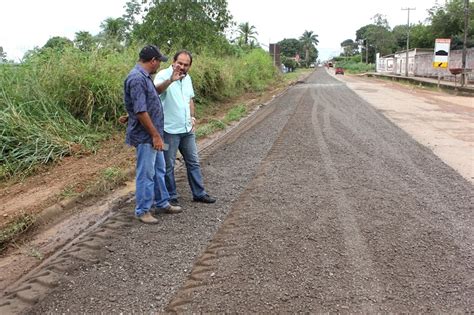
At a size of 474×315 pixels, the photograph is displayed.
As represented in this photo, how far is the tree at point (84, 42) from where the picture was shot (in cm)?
1038

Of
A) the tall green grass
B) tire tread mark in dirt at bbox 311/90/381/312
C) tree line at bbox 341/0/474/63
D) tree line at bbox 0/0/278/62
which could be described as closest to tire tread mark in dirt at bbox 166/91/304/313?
tire tread mark in dirt at bbox 311/90/381/312

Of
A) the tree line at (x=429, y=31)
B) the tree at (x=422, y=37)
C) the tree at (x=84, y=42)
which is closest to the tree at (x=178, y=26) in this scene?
the tree at (x=84, y=42)

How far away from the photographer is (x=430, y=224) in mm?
4508

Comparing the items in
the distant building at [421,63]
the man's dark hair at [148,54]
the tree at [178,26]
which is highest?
the tree at [178,26]

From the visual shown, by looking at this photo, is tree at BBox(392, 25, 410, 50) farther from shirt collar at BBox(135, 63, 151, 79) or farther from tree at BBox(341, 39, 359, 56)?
shirt collar at BBox(135, 63, 151, 79)

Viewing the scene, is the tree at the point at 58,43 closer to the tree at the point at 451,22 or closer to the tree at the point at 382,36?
the tree at the point at 451,22

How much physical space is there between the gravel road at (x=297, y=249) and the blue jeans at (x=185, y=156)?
9.5 inches

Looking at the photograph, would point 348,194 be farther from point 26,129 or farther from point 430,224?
point 26,129

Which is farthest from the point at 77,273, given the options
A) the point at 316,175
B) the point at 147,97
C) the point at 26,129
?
the point at 26,129

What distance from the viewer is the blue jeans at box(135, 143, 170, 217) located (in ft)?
14.7

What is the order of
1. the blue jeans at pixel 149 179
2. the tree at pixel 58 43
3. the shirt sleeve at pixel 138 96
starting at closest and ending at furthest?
the shirt sleeve at pixel 138 96 < the blue jeans at pixel 149 179 < the tree at pixel 58 43

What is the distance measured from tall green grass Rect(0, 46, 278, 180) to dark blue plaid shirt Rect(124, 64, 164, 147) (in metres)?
3.16

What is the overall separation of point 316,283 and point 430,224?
1836 mm

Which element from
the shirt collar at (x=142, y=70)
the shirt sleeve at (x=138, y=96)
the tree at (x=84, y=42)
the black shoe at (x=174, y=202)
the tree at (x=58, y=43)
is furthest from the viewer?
the tree at (x=84, y=42)
